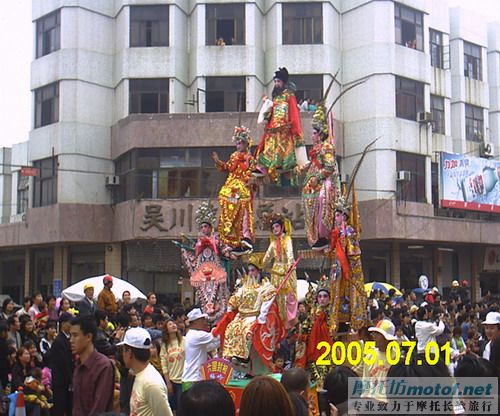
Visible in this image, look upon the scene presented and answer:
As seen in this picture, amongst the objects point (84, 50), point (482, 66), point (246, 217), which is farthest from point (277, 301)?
point (482, 66)

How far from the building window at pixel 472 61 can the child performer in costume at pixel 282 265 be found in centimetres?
2223

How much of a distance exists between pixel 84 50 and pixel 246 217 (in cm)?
1595

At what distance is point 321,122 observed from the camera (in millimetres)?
11703

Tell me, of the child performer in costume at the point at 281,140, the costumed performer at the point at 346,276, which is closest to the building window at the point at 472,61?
the child performer in costume at the point at 281,140

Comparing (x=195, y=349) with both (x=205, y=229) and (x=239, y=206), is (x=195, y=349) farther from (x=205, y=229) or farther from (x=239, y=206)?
(x=205, y=229)

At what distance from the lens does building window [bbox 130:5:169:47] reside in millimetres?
25703

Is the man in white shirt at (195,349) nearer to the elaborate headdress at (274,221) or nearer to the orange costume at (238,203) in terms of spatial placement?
the elaborate headdress at (274,221)

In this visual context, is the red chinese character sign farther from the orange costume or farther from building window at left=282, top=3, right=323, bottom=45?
building window at left=282, top=3, right=323, bottom=45

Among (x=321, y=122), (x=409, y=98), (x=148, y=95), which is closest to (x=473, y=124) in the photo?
(x=409, y=98)

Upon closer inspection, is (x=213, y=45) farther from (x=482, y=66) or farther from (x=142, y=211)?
(x=482, y=66)

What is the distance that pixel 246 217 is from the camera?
12148 millimetres

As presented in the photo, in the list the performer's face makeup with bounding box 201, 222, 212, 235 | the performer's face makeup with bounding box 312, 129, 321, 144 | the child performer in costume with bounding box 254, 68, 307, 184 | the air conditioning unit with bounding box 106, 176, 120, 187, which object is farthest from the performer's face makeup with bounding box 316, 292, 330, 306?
the air conditioning unit with bounding box 106, 176, 120, 187

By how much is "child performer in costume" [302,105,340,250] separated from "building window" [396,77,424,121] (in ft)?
→ 49.5

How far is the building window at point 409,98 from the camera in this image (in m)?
26.0
